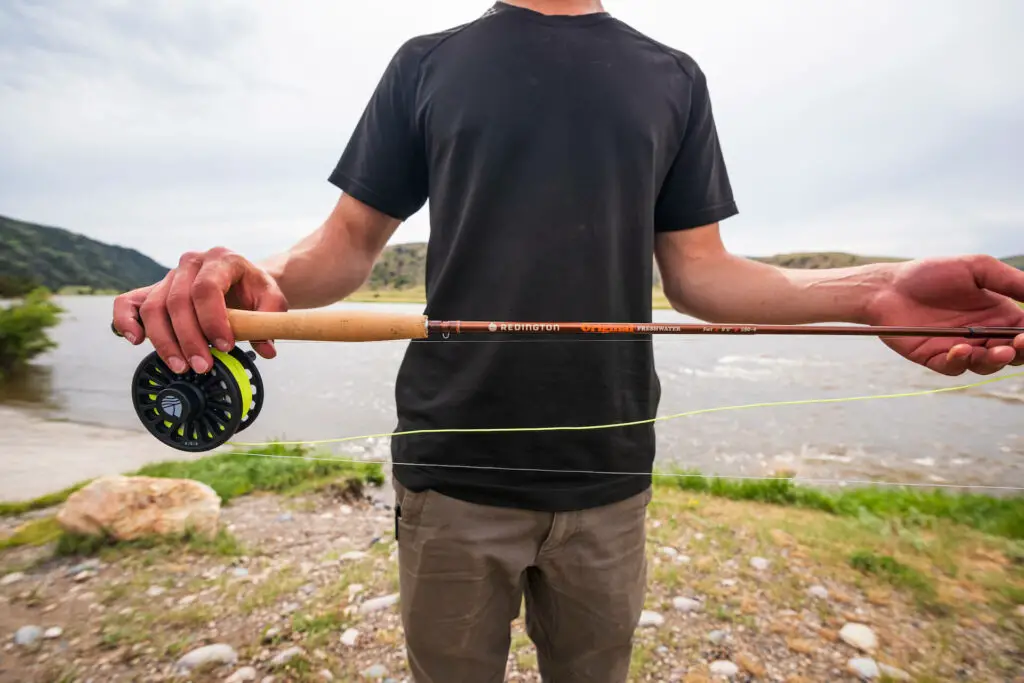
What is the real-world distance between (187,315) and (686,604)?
2549 mm

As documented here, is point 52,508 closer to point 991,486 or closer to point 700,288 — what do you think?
point 700,288

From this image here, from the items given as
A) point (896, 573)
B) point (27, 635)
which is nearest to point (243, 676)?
point (27, 635)

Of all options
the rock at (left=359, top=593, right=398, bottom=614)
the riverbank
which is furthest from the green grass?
the rock at (left=359, top=593, right=398, bottom=614)

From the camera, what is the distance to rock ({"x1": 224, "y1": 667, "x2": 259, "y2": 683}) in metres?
1.99

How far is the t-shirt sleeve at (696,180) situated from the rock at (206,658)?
2374mm

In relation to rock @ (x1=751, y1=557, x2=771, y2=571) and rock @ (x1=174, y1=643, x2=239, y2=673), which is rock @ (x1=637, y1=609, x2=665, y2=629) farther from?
rock @ (x1=174, y1=643, x2=239, y2=673)

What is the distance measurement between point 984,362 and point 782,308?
37cm

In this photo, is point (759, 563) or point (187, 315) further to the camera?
point (759, 563)

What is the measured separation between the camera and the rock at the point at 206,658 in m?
2.05

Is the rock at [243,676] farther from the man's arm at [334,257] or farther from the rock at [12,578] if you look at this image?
the man's arm at [334,257]

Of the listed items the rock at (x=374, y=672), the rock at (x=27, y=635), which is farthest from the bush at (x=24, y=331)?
the rock at (x=374, y=672)

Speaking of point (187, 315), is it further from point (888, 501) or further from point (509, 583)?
point (888, 501)

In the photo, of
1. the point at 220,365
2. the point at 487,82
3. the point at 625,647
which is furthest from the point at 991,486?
the point at 220,365

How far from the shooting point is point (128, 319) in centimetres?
76
